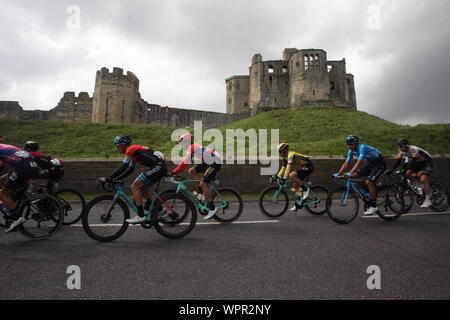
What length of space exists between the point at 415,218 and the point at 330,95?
2269 inches

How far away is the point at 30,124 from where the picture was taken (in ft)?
85.9

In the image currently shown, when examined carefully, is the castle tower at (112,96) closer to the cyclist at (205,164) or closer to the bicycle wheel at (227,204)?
the cyclist at (205,164)

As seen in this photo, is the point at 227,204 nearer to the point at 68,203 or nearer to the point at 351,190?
the point at 351,190

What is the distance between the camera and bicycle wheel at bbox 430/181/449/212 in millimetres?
7827

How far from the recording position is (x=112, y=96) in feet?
148

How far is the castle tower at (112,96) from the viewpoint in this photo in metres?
44.7

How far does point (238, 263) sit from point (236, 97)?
75.4 metres

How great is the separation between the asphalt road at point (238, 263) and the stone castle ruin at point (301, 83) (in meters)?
54.4

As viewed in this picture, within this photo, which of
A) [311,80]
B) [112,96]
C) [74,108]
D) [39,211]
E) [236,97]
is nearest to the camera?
[39,211]

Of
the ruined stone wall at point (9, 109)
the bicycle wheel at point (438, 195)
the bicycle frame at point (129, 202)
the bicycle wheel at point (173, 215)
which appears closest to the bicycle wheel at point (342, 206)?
the bicycle wheel at point (173, 215)

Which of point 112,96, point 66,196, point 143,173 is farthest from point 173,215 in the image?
point 112,96

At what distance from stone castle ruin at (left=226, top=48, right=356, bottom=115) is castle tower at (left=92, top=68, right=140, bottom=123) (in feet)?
94.0

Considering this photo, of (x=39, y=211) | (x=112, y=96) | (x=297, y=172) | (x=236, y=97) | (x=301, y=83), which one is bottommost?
(x=39, y=211)
